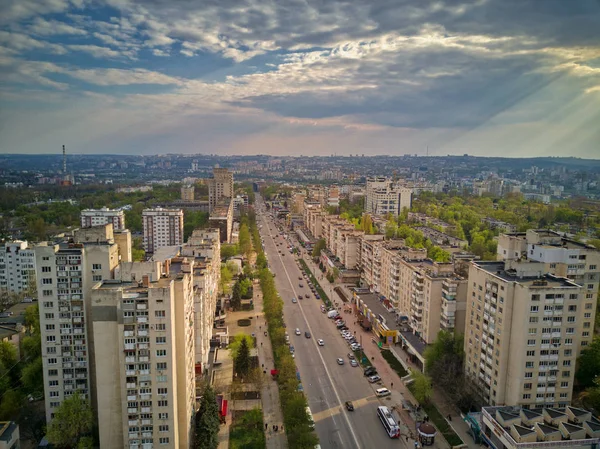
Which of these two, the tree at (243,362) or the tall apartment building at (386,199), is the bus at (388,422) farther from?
the tall apartment building at (386,199)

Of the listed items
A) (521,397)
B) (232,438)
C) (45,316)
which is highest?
(45,316)

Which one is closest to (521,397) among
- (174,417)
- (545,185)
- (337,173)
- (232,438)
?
(232,438)

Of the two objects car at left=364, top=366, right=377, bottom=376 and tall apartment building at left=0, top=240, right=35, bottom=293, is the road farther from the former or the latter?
tall apartment building at left=0, top=240, right=35, bottom=293

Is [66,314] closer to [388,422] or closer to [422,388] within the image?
[388,422]

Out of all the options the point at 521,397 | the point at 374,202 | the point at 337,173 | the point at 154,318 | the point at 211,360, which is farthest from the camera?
the point at 337,173

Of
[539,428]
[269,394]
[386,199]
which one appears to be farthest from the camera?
[386,199]

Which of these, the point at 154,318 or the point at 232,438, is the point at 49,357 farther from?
the point at 232,438

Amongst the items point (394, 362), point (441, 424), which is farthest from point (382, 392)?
point (394, 362)
